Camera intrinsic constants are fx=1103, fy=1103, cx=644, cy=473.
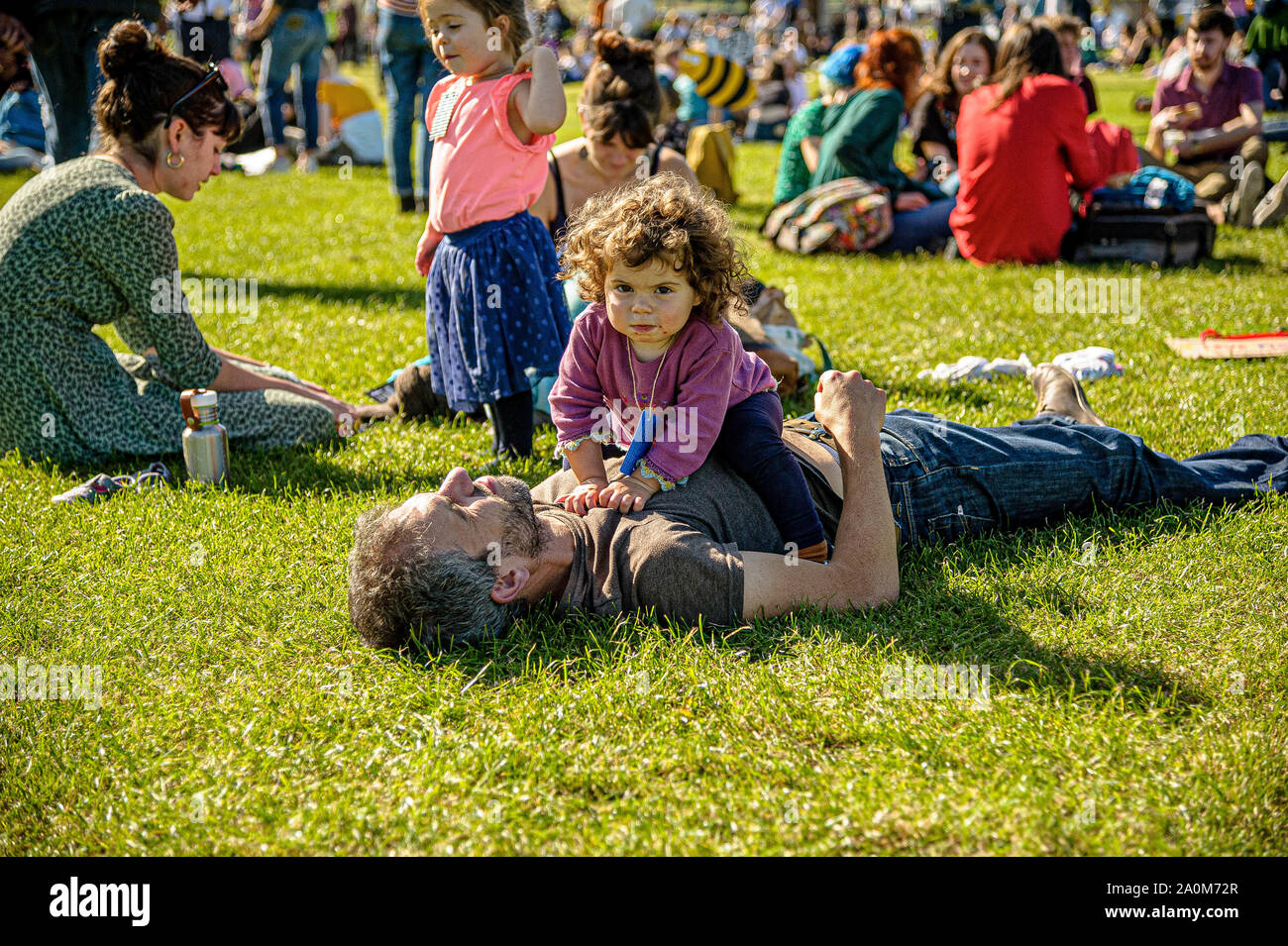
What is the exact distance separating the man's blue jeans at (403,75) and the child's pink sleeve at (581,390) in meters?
7.00

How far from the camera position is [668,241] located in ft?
10.5

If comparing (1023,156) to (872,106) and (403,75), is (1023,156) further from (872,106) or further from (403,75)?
A: (403,75)

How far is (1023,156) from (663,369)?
18.8 feet

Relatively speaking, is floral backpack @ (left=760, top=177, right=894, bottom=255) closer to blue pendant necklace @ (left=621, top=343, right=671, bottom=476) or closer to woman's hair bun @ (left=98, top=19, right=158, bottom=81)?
woman's hair bun @ (left=98, top=19, right=158, bottom=81)

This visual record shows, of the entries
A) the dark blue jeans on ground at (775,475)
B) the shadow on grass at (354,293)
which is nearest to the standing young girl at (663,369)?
the dark blue jeans on ground at (775,475)

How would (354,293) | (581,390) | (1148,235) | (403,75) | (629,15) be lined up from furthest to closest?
(629,15) → (403,75) → (1148,235) → (354,293) → (581,390)

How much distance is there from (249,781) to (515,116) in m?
2.78

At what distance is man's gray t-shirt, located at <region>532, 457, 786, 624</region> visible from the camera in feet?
10.3

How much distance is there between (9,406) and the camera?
4.82 metres

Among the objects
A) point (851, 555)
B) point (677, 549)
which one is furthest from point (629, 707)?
point (851, 555)

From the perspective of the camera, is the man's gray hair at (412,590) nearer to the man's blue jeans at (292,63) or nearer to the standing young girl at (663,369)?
the standing young girl at (663,369)

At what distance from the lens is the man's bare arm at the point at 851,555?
10.6 ft
